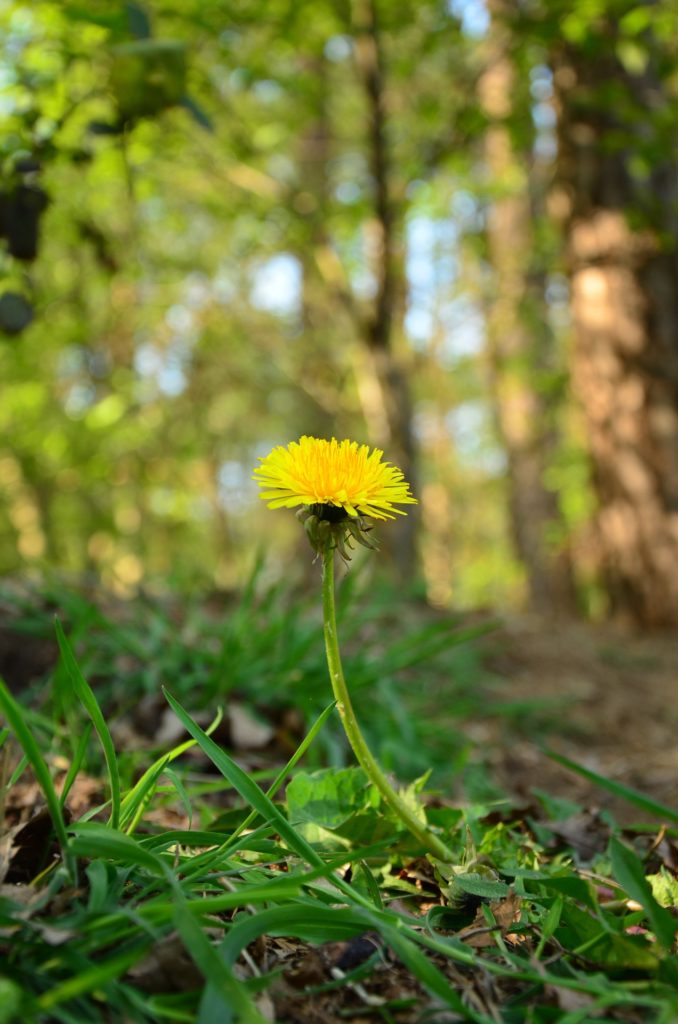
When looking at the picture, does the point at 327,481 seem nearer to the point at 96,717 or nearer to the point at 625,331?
the point at 96,717

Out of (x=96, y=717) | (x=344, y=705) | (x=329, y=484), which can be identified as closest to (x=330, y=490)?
(x=329, y=484)

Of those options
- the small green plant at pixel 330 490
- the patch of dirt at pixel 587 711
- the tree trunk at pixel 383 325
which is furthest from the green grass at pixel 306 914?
the tree trunk at pixel 383 325

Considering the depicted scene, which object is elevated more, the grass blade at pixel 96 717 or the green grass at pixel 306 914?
the grass blade at pixel 96 717

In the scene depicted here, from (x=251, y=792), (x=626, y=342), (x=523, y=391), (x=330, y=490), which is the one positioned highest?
(x=523, y=391)

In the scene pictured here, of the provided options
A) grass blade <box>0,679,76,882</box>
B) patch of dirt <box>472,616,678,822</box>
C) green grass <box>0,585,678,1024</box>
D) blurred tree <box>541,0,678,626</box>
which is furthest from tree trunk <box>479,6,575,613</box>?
grass blade <box>0,679,76,882</box>

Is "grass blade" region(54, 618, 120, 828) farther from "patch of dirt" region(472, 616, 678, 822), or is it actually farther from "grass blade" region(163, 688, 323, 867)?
"patch of dirt" region(472, 616, 678, 822)

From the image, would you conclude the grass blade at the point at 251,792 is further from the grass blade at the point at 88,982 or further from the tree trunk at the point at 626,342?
the tree trunk at the point at 626,342

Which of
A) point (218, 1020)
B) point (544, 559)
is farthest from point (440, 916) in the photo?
point (544, 559)

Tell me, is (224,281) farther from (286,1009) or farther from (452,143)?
(286,1009)
